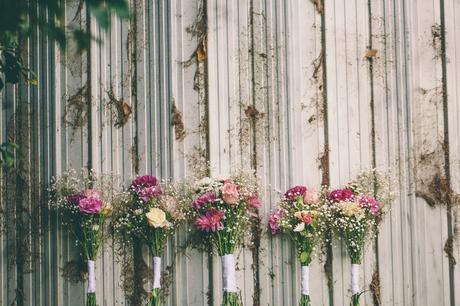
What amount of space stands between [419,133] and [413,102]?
0.83 feet

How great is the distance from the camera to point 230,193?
4.58m

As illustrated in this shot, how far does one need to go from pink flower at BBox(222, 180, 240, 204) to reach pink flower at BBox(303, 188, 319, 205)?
517mm

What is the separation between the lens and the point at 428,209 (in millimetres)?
5113

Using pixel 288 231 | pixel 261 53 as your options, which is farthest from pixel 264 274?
pixel 261 53

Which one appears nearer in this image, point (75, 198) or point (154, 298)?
point (154, 298)

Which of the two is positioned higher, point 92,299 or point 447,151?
point 447,151

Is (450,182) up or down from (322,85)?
down

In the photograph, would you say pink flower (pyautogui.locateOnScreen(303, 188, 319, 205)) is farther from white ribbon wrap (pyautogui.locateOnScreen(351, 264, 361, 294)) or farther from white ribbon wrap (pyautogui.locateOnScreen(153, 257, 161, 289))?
white ribbon wrap (pyautogui.locateOnScreen(153, 257, 161, 289))

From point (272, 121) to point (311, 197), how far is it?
0.72 m

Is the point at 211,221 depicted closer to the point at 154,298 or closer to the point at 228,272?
the point at 228,272

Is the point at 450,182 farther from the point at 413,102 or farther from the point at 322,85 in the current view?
the point at 322,85

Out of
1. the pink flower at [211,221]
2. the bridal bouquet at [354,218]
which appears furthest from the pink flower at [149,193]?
the bridal bouquet at [354,218]

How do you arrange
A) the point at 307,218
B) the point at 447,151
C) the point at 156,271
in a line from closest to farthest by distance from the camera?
the point at 307,218 → the point at 156,271 → the point at 447,151

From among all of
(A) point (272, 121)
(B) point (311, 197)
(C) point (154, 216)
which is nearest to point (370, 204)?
(B) point (311, 197)
